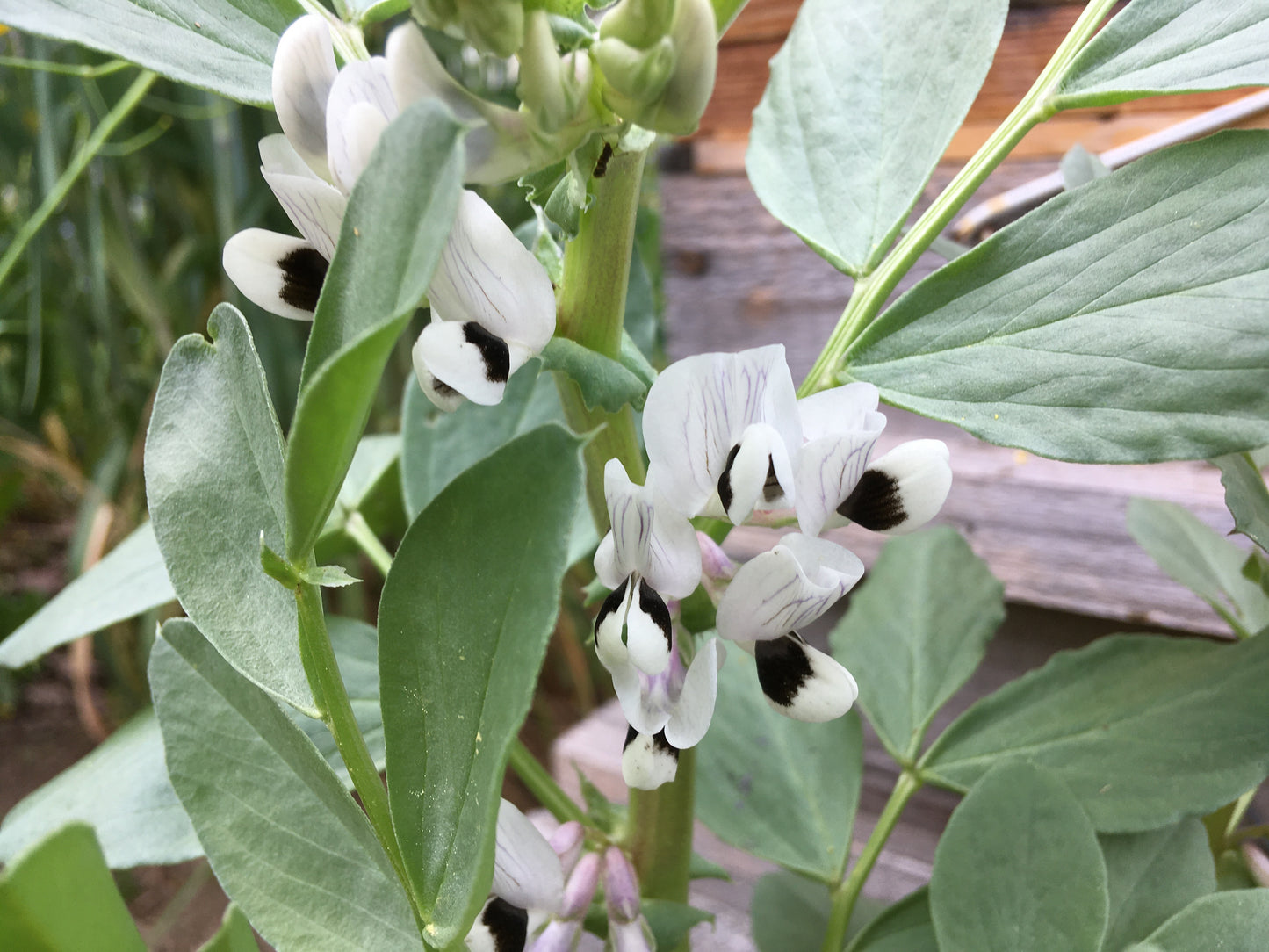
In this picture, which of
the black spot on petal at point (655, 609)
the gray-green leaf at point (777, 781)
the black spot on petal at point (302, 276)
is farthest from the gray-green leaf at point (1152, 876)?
the black spot on petal at point (302, 276)

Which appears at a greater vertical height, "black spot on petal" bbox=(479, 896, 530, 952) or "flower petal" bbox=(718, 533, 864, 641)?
"flower petal" bbox=(718, 533, 864, 641)

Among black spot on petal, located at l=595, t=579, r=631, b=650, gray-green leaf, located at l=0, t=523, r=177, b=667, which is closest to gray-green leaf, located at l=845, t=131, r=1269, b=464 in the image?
black spot on petal, located at l=595, t=579, r=631, b=650

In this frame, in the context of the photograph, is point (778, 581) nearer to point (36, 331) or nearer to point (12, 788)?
point (36, 331)

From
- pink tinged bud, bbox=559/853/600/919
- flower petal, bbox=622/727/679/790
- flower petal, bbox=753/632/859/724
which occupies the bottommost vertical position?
pink tinged bud, bbox=559/853/600/919

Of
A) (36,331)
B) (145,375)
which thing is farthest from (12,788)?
(36,331)

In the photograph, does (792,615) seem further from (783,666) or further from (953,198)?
(953,198)

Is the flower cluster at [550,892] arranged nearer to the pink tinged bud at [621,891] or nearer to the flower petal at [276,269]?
the pink tinged bud at [621,891]

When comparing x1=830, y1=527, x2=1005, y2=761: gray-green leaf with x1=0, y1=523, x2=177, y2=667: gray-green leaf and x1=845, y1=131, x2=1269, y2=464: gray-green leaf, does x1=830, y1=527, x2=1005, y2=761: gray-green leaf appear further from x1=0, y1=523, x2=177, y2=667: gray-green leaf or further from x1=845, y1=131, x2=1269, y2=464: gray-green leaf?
x1=0, y1=523, x2=177, y2=667: gray-green leaf
